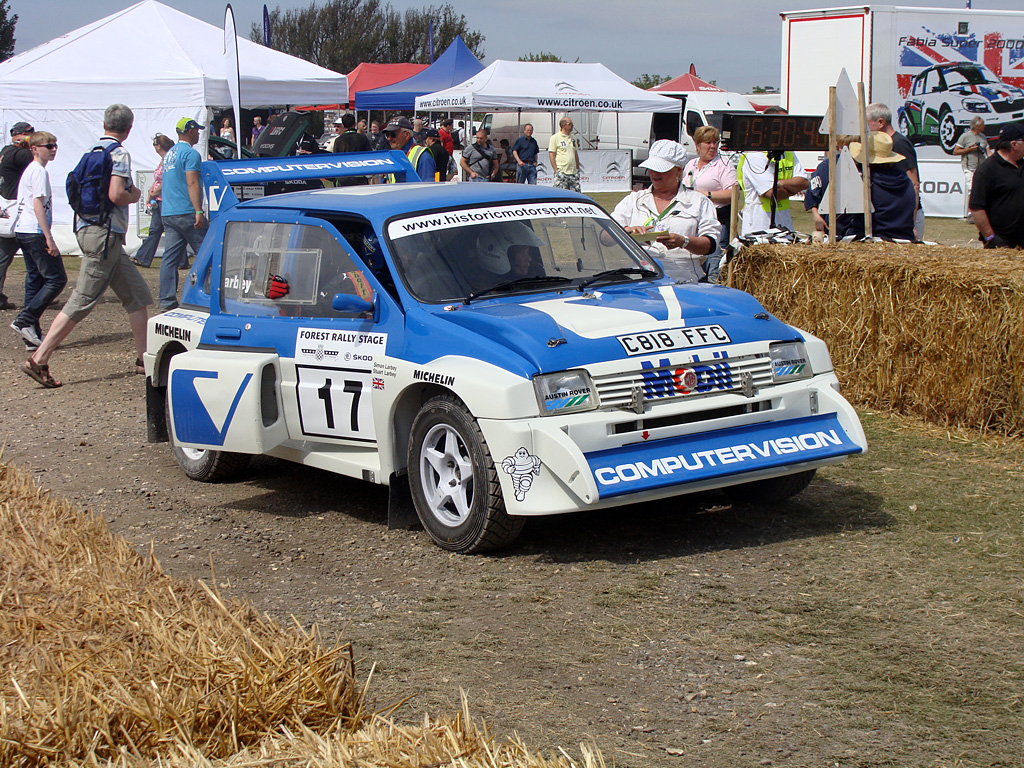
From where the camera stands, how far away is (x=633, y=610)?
15.1ft

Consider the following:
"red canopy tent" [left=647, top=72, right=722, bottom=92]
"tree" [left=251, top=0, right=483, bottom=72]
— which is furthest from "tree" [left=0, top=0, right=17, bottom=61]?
"red canopy tent" [left=647, top=72, right=722, bottom=92]

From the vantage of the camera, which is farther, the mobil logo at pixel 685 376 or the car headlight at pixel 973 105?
the car headlight at pixel 973 105

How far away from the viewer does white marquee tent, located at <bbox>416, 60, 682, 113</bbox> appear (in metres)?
27.6

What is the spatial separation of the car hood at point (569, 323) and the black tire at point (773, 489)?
799 millimetres

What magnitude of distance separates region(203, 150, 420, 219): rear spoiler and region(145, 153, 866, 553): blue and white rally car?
12.5 inches

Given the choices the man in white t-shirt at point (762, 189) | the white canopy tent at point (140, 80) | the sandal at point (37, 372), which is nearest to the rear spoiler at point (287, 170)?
the sandal at point (37, 372)

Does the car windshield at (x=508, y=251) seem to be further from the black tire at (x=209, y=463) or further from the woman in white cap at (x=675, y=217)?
the black tire at (x=209, y=463)

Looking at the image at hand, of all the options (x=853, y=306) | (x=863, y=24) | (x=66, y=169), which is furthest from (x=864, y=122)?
(x=66, y=169)

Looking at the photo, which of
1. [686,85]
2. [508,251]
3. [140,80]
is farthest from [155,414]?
[686,85]

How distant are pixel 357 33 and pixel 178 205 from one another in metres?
77.9

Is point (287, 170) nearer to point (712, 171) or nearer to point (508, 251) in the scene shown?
point (508, 251)

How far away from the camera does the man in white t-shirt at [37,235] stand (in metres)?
11.3

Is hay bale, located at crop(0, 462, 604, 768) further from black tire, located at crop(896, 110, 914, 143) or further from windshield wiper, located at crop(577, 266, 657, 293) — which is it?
black tire, located at crop(896, 110, 914, 143)

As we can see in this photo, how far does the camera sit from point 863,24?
2023cm
